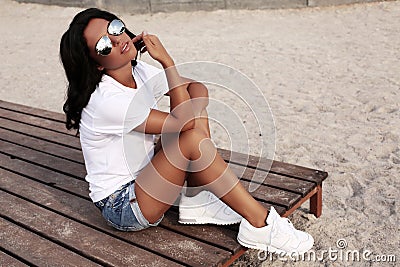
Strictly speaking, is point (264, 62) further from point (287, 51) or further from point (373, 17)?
point (373, 17)

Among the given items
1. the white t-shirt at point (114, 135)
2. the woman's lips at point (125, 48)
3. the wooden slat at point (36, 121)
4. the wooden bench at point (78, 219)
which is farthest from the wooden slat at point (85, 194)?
the woman's lips at point (125, 48)

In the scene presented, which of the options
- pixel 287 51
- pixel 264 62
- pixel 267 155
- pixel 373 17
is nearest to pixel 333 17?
pixel 373 17

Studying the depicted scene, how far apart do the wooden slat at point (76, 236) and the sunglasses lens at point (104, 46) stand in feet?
2.48

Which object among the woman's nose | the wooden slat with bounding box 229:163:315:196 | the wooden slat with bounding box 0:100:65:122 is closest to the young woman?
the woman's nose

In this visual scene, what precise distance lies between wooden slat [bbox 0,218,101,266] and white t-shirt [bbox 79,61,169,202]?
0.26 m

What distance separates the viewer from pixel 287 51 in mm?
6301

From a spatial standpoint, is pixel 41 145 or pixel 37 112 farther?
pixel 37 112

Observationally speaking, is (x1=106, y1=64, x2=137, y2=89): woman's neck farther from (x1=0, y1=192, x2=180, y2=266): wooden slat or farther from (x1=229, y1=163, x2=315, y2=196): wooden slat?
(x1=229, y1=163, x2=315, y2=196): wooden slat

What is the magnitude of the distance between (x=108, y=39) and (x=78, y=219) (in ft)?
2.73

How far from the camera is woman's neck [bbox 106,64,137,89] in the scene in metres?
2.33

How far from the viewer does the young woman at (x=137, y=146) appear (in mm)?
2219

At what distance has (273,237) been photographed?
2316 mm

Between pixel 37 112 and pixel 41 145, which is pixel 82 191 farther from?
pixel 37 112

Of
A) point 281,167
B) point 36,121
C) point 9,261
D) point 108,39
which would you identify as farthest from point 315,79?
point 9,261
